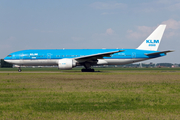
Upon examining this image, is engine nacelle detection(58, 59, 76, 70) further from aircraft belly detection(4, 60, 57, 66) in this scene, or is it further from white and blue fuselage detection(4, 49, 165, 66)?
aircraft belly detection(4, 60, 57, 66)

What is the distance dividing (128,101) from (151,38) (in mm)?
27600

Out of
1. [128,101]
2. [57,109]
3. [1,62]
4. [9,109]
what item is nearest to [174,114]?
[128,101]

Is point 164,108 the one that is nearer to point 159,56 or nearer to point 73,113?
point 73,113

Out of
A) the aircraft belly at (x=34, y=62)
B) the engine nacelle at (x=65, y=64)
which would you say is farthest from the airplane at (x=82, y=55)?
the engine nacelle at (x=65, y=64)

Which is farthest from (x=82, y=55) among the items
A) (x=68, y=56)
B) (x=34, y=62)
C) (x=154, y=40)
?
(x=154, y=40)

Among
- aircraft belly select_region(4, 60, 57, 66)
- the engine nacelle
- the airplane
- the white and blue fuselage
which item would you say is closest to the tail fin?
the airplane

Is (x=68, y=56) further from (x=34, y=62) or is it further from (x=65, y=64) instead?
(x=34, y=62)

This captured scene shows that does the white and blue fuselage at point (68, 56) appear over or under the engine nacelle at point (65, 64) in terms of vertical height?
over

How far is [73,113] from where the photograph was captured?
6316 mm

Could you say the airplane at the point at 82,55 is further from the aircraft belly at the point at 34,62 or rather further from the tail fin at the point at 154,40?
the tail fin at the point at 154,40

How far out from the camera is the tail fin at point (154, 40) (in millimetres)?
33531

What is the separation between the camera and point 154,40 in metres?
33.7

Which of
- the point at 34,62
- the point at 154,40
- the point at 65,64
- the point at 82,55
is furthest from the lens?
the point at 154,40

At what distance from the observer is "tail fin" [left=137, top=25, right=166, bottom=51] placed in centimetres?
3353
